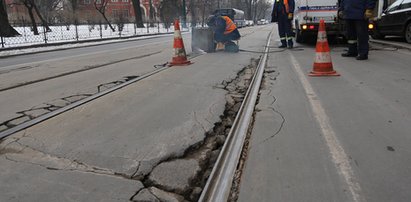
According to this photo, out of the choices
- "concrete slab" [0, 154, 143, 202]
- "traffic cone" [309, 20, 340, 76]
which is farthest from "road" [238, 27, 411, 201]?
"concrete slab" [0, 154, 143, 202]

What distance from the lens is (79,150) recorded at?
395 centimetres

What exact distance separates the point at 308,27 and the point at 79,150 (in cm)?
1222

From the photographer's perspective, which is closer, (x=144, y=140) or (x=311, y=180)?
(x=311, y=180)

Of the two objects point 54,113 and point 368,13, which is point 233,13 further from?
point 54,113

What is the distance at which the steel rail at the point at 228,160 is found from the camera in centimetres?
303

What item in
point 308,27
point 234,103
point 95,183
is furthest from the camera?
point 308,27

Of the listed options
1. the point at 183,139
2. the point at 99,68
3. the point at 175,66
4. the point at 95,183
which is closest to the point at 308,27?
the point at 175,66

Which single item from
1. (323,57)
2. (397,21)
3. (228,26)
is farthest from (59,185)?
(397,21)

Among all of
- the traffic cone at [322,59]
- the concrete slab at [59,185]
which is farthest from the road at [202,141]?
the traffic cone at [322,59]

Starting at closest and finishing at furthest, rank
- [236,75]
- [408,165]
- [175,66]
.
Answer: [408,165] < [236,75] < [175,66]

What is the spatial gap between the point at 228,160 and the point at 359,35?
7650 mm

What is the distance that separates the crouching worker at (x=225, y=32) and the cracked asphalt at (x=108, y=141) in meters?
6.36

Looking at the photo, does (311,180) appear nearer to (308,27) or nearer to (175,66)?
Result: (175,66)

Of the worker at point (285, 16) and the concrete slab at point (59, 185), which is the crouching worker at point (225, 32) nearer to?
the worker at point (285, 16)
